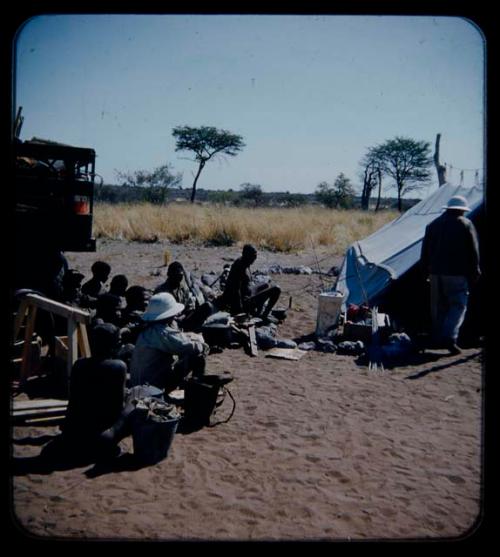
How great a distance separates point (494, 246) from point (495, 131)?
85 cm

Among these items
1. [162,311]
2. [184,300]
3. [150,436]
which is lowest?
[150,436]

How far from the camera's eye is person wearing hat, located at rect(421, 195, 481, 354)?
7.45 meters

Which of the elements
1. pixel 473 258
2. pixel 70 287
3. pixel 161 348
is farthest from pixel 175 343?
pixel 473 258

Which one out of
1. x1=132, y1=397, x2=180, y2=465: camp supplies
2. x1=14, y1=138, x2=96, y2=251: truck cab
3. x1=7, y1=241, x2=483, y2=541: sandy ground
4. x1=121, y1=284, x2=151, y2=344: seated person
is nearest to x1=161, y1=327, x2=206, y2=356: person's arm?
x1=7, y1=241, x2=483, y2=541: sandy ground

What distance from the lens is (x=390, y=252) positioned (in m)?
9.80

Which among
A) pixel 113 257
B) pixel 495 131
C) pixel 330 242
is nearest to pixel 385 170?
pixel 330 242

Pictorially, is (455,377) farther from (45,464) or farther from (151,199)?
(151,199)

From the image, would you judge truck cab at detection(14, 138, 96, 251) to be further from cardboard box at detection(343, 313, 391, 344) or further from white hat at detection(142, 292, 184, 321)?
cardboard box at detection(343, 313, 391, 344)

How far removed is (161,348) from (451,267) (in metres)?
4.25

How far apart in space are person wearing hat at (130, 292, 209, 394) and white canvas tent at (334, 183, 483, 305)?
14.0 ft

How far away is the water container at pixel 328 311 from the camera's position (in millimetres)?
8121

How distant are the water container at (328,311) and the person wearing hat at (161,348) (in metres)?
3.02

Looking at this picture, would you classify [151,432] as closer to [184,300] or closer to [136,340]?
[136,340]

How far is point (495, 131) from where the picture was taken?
3.42 m
